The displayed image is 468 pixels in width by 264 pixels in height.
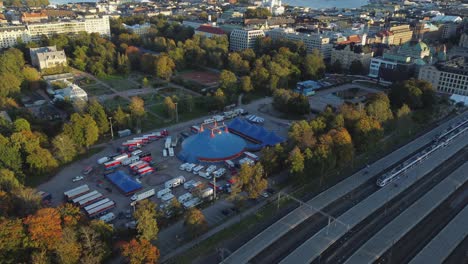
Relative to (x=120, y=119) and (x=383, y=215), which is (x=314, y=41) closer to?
(x=120, y=119)

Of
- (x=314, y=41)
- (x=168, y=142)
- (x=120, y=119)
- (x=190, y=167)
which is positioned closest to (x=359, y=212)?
(x=190, y=167)

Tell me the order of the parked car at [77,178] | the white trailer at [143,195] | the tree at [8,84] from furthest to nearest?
the tree at [8,84] → the parked car at [77,178] → the white trailer at [143,195]

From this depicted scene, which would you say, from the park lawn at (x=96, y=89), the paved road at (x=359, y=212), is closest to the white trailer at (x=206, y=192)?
the paved road at (x=359, y=212)

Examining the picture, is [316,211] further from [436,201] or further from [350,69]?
[350,69]

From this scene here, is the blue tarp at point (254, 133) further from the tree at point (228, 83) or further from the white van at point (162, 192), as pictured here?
the white van at point (162, 192)

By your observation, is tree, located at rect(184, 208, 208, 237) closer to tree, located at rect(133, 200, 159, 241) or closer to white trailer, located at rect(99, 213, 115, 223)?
tree, located at rect(133, 200, 159, 241)

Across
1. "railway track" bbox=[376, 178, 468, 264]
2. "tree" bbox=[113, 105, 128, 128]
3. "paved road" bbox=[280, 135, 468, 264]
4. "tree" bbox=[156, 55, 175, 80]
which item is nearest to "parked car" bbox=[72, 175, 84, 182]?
"tree" bbox=[113, 105, 128, 128]

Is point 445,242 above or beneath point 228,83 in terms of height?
beneath
